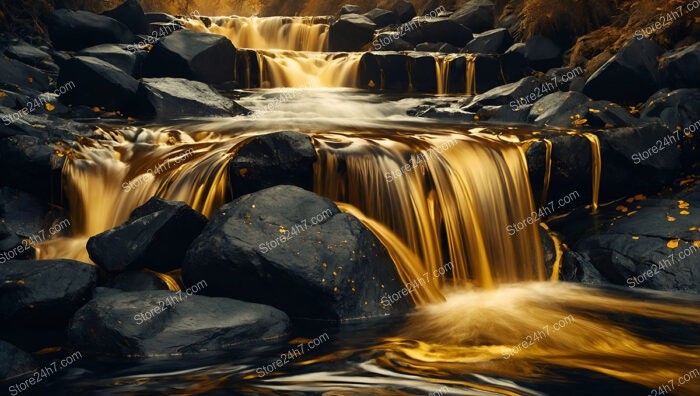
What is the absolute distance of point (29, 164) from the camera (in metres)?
7.77

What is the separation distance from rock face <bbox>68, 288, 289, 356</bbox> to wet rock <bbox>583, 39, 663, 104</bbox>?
8.31 m

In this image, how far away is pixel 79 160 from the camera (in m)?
8.12

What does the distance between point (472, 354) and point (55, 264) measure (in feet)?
12.0

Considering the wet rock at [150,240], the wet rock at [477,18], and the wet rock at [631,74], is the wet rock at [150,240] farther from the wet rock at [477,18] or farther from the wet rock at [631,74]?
the wet rock at [477,18]

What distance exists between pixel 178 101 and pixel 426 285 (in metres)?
6.90

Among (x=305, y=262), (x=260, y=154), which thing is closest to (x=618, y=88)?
(x=260, y=154)

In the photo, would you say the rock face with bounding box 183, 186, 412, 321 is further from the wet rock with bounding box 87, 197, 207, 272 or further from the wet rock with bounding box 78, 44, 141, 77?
the wet rock with bounding box 78, 44, 141, 77

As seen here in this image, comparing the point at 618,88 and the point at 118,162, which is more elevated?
the point at 618,88

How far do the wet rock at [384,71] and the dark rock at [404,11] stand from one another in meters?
6.97

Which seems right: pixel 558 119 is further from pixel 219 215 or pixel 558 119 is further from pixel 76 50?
pixel 76 50

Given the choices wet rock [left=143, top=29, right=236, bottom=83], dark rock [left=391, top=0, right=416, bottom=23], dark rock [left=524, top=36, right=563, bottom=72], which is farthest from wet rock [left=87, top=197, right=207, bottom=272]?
dark rock [left=391, top=0, right=416, bottom=23]

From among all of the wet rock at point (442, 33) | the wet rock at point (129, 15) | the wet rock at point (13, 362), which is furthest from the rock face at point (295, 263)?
the wet rock at point (442, 33)

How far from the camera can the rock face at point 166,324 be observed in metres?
4.98

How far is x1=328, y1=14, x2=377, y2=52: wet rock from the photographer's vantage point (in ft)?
67.8
